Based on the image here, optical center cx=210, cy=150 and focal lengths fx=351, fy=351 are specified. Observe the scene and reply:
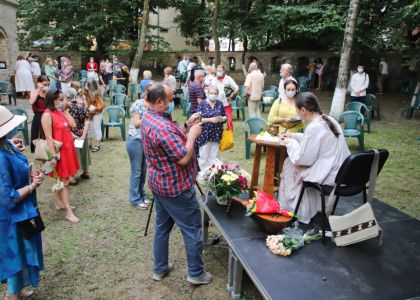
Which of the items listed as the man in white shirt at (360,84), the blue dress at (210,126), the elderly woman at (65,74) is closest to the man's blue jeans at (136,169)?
the blue dress at (210,126)

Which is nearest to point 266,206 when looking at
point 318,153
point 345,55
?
point 318,153

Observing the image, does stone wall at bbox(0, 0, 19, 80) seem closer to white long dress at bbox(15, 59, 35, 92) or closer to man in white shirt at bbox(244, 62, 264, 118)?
white long dress at bbox(15, 59, 35, 92)

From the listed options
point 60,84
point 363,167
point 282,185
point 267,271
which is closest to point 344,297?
point 267,271

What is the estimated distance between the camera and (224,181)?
3781 mm

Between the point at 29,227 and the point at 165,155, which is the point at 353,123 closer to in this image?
the point at 165,155

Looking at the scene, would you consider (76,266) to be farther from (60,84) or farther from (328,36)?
(328,36)

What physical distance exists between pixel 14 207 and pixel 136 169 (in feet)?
7.77

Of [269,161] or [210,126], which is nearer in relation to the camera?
[269,161]

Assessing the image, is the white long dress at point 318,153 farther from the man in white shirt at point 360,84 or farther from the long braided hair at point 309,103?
the man in white shirt at point 360,84

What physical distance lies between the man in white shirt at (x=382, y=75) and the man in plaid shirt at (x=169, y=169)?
18.0 meters

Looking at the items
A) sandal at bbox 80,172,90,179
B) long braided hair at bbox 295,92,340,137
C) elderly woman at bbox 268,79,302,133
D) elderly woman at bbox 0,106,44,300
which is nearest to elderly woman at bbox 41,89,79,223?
sandal at bbox 80,172,90,179

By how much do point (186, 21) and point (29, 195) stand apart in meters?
26.2

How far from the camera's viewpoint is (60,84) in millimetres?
13516

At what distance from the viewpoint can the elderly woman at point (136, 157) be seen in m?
4.68
